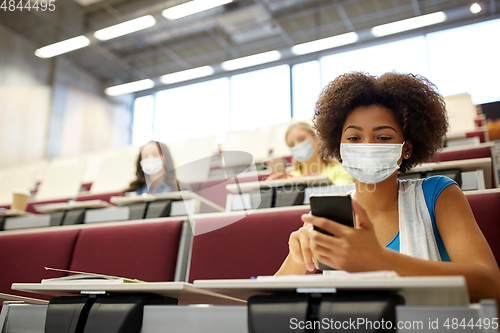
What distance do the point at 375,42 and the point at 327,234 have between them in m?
5.68

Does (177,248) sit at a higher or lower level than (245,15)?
lower

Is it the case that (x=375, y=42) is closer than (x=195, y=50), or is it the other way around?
(x=375, y=42)

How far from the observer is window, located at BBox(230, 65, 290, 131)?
609 cm

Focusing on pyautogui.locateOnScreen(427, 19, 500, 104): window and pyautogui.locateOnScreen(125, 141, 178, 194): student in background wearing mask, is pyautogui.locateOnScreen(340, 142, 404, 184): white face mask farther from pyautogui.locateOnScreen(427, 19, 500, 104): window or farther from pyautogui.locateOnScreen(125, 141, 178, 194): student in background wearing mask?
pyautogui.locateOnScreen(427, 19, 500, 104): window

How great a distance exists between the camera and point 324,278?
21.0 inches

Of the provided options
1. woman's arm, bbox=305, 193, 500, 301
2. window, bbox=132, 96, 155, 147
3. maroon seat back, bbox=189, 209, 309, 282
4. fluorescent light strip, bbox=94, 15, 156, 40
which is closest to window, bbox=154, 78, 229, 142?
window, bbox=132, 96, 155, 147

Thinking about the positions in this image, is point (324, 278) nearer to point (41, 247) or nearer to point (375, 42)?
point (41, 247)

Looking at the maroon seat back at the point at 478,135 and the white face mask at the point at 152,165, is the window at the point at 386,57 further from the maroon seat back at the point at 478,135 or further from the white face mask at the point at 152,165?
the white face mask at the point at 152,165

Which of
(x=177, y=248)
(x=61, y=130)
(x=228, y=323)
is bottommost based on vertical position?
(x=228, y=323)

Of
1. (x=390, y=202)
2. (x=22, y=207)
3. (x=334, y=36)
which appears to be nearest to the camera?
(x=390, y=202)

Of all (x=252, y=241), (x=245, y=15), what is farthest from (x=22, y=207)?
(x=245, y=15)

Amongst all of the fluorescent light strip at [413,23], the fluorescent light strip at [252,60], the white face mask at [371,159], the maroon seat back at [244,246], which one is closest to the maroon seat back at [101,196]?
the maroon seat back at [244,246]

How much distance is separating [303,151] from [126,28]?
13.8 feet

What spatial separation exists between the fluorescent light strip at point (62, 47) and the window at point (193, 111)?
1663 mm
